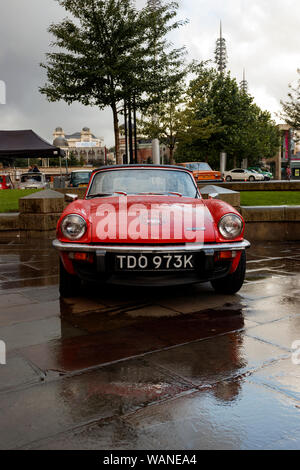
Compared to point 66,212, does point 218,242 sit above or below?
below

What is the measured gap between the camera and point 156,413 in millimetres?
2043

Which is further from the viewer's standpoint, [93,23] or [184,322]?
[93,23]


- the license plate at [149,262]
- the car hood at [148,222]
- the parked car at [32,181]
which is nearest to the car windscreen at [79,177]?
the parked car at [32,181]

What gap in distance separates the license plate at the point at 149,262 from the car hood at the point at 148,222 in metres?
0.12

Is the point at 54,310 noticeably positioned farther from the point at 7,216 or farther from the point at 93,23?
the point at 93,23

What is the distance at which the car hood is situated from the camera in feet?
12.0

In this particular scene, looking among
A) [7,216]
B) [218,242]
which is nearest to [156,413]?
[218,242]

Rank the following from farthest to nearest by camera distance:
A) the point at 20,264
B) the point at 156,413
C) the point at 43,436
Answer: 1. the point at 20,264
2. the point at 156,413
3. the point at 43,436

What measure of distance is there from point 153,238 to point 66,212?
33.7 inches

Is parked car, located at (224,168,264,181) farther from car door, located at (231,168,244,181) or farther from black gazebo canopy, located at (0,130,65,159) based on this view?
black gazebo canopy, located at (0,130,65,159)

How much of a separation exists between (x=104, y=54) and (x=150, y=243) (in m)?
14.2

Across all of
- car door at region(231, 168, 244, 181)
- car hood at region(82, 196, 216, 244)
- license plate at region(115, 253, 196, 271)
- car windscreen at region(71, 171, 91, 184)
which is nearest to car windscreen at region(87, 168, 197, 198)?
car hood at region(82, 196, 216, 244)

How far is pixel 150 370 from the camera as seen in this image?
253 centimetres

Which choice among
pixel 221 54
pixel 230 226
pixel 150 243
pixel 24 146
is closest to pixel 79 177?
pixel 24 146
